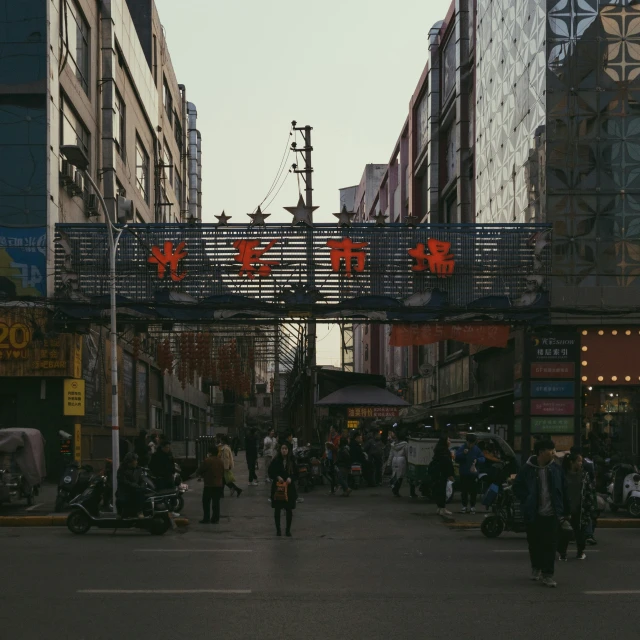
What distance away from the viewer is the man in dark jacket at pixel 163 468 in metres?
21.2

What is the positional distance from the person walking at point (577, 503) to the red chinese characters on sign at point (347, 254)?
14125 mm

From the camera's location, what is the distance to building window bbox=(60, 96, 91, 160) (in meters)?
31.5

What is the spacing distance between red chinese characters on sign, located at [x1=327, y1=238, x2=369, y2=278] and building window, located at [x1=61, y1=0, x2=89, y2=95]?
1027cm

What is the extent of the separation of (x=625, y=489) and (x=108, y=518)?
11352 millimetres

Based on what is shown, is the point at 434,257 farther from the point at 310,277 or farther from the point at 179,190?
the point at 179,190

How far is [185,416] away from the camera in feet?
229

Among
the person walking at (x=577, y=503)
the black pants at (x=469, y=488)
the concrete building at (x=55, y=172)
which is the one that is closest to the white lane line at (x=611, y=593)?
the person walking at (x=577, y=503)

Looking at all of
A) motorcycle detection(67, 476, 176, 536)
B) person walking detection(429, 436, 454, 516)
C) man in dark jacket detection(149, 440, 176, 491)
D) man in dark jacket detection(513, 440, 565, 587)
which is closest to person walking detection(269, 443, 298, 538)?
motorcycle detection(67, 476, 176, 536)

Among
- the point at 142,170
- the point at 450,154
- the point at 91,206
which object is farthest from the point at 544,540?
the point at 450,154

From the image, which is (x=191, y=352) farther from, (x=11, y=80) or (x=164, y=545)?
(x=164, y=545)

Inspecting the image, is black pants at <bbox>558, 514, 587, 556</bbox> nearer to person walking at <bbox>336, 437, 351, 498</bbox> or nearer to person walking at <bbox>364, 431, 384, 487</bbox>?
person walking at <bbox>336, 437, 351, 498</bbox>

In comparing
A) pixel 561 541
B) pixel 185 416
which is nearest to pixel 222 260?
pixel 561 541

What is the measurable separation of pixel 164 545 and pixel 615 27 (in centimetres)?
2300

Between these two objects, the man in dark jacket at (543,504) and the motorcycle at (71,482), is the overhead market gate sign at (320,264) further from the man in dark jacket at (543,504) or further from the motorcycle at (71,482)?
the man in dark jacket at (543,504)
